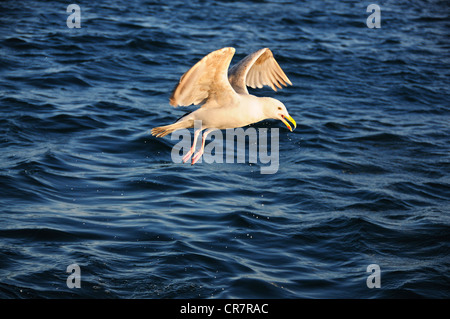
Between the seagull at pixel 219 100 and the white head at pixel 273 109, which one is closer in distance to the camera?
the seagull at pixel 219 100

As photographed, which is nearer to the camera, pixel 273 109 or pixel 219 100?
pixel 219 100

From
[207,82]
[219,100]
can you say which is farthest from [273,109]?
[207,82]

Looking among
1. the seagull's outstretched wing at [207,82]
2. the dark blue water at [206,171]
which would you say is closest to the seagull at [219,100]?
the seagull's outstretched wing at [207,82]

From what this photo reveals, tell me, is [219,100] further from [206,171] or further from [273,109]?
[206,171]

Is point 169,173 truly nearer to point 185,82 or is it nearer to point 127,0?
point 185,82

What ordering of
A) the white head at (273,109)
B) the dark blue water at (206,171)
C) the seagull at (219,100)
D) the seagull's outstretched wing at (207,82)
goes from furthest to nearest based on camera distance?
the white head at (273,109)
the dark blue water at (206,171)
the seagull at (219,100)
the seagull's outstretched wing at (207,82)

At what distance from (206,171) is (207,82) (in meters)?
3.43

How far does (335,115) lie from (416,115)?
2007mm

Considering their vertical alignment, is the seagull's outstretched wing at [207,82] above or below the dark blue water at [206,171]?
above

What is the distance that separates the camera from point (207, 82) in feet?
26.1

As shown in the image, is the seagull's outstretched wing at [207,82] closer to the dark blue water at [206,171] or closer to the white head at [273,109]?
the white head at [273,109]

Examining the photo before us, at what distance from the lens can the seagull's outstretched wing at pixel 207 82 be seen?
24.3 feet

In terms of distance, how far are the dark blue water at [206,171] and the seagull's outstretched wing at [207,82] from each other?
6.42 ft
